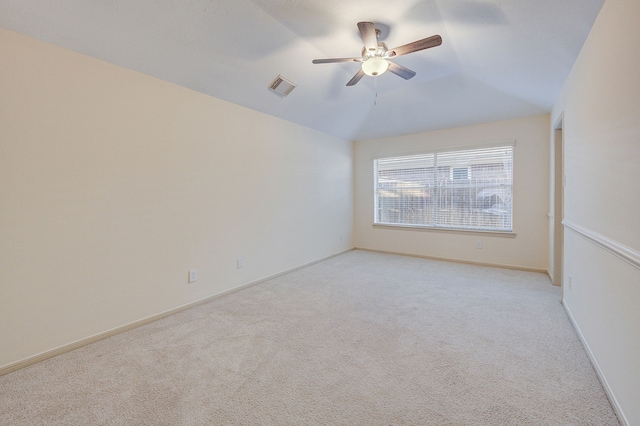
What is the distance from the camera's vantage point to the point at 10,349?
6.45ft

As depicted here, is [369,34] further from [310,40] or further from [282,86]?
[282,86]

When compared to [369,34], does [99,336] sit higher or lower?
lower

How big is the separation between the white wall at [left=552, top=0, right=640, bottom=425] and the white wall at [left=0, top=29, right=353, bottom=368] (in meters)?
3.32

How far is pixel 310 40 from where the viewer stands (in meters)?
2.84

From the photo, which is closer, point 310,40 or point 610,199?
point 610,199

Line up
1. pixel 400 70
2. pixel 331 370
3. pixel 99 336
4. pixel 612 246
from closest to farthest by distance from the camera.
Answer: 1. pixel 612 246
2. pixel 331 370
3. pixel 99 336
4. pixel 400 70

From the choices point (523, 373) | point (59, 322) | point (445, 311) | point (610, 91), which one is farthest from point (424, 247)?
point (59, 322)

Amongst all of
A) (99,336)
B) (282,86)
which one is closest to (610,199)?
(282,86)

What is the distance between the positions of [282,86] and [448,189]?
3.38m

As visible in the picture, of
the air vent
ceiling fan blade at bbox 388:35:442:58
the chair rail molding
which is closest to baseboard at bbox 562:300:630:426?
the chair rail molding

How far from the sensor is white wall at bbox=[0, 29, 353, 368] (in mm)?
1991

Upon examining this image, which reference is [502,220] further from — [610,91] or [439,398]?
[439,398]

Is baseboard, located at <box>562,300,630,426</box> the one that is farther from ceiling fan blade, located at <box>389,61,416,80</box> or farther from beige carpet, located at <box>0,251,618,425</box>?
ceiling fan blade, located at <box>389,61,416,80</box>

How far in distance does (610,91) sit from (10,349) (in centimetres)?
429
